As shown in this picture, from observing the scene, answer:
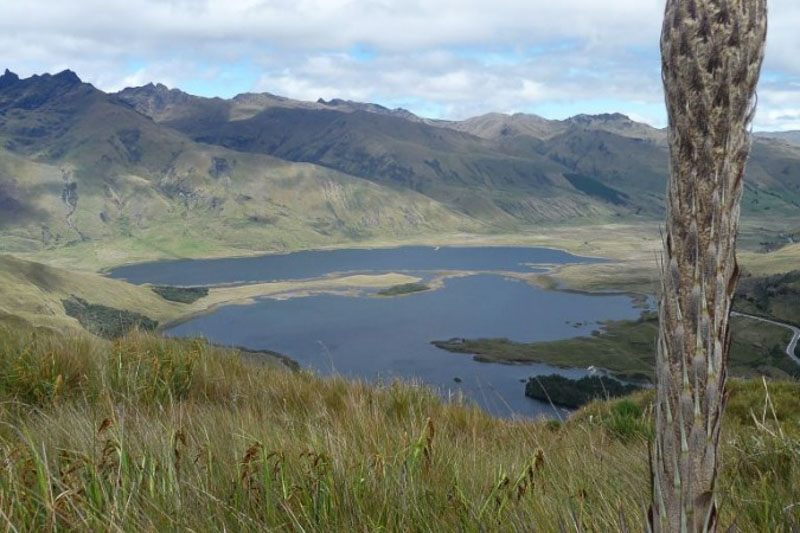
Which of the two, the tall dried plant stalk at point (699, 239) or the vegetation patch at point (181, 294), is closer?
the tall dried plant stalk at point (699, 239)

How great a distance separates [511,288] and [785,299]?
6616 centimetres

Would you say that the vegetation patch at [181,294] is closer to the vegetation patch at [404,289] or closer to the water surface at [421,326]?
the water surface at [421,326]

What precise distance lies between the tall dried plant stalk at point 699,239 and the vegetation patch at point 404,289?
162 meters

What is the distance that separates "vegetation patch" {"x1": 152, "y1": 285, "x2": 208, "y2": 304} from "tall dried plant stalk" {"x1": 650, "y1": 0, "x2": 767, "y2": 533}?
165m

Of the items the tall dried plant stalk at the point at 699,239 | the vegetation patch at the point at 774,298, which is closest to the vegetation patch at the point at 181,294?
the vegetation patch at the point at 774,298

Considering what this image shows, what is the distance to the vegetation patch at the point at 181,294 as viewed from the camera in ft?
527

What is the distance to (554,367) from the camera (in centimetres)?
9681

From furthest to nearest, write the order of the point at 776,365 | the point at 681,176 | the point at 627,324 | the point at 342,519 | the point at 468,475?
the point at 627,324
the point at 776,365
the point at 468,475
the point at 342,519
the point at 681,176

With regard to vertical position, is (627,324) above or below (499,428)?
below

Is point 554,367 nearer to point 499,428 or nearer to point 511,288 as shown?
point 511,288

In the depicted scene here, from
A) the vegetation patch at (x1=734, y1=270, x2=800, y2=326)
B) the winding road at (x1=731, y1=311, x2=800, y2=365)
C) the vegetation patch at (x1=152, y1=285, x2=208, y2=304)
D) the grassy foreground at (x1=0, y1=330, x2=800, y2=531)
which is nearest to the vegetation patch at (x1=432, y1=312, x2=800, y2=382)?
the winding road at (x1=731, y1=311, x2=800, y2=365)

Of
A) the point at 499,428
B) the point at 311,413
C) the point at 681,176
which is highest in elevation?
the point at 681,176

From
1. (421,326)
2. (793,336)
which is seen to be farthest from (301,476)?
(793,336)

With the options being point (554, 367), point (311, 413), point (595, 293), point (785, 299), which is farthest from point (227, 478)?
point (595, 293)
